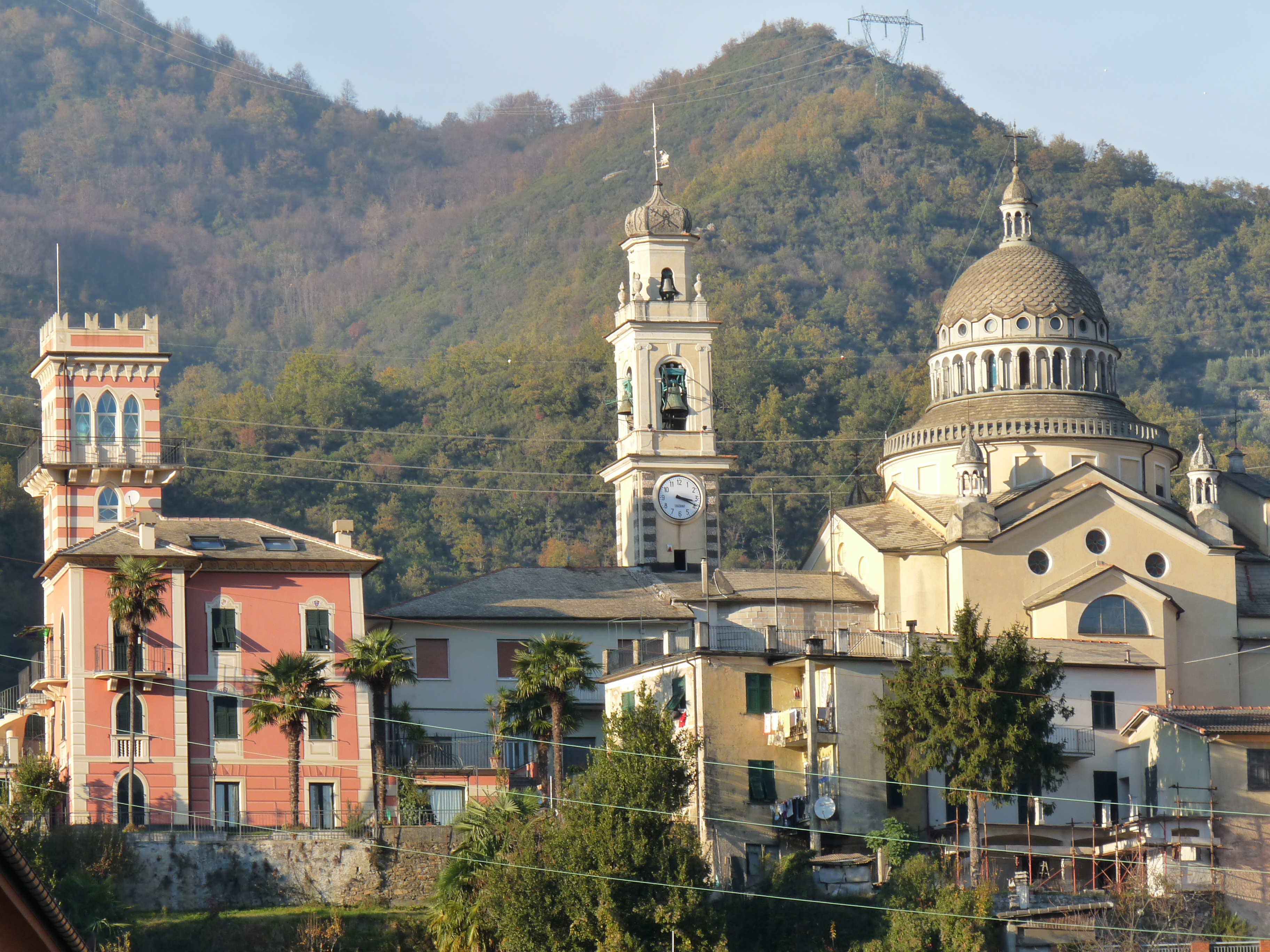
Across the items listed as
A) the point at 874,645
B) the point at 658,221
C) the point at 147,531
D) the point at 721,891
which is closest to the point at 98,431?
the point at 147,531

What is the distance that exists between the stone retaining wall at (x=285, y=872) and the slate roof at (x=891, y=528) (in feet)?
64.2

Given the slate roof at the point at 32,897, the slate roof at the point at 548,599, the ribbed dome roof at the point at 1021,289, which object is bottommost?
the slate roof at the point at 32,897

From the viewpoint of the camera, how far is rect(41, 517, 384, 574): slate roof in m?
62.5

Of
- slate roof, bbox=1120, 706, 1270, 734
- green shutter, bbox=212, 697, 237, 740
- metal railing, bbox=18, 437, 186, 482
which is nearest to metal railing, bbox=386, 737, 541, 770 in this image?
green shutter, bbox=212, 697, 237, 740

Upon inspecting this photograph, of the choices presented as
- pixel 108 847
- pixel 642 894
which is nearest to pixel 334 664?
pixel 108 847

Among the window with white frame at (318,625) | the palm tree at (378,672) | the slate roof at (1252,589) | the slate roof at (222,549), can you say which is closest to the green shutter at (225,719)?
the window with white frame at (318,625)

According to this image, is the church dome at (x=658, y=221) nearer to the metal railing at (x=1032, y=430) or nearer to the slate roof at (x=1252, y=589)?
the metal railing at (x=1032, y=430)

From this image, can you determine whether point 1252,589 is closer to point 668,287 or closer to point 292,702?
point 668,287

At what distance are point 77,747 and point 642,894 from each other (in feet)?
55.0

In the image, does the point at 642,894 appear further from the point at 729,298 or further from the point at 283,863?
the point at 729,298

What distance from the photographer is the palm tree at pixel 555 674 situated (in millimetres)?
61656

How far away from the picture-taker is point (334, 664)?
63.2m

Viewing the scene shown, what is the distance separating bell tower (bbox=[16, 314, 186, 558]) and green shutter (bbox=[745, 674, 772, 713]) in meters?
21.4

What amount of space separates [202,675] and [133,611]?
2.98 metres
